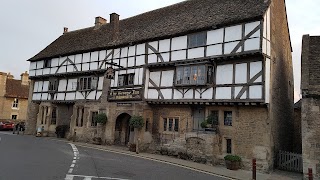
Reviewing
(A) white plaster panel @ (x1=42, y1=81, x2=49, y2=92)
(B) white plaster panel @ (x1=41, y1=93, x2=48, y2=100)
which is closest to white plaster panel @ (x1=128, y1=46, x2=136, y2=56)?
(A) white plaster panel @ (x1=42, y1=81, x2=49, y2=92)

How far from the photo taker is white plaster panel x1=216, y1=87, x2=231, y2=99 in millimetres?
17656

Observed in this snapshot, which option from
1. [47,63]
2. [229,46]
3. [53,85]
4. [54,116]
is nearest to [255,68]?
[229,46]

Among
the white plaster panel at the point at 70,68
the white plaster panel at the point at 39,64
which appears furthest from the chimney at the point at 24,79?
the white plaster panel at the point at 70,68

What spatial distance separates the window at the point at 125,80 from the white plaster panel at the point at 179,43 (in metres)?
4.87

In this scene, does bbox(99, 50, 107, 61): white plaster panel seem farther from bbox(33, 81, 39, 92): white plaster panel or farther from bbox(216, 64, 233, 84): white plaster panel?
bbox(33, 81, 39, 92): white plaster panel

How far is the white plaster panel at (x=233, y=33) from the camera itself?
1758cm

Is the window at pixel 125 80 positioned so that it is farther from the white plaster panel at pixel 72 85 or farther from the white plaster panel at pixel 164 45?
the white plaster panel at pixel 72 85

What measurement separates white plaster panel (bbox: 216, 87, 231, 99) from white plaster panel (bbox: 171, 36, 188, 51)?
4363 mm

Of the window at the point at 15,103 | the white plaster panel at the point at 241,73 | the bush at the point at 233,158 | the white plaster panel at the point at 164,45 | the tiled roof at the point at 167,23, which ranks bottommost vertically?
the bush at the point at 233,158

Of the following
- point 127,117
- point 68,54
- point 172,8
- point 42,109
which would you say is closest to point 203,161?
point 127,117

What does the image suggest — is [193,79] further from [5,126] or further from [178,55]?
[5,126]

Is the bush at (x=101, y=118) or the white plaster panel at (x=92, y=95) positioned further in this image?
the white plaster panel at (x=92, y=95)

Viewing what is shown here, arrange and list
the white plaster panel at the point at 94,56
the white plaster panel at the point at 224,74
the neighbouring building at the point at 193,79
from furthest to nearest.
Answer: the white plaster panel at the point at 94,56 < the white plaster panel at the point at 224,74 < the neighbouring building at the point at 193,79

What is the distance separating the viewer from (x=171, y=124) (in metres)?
21.3
